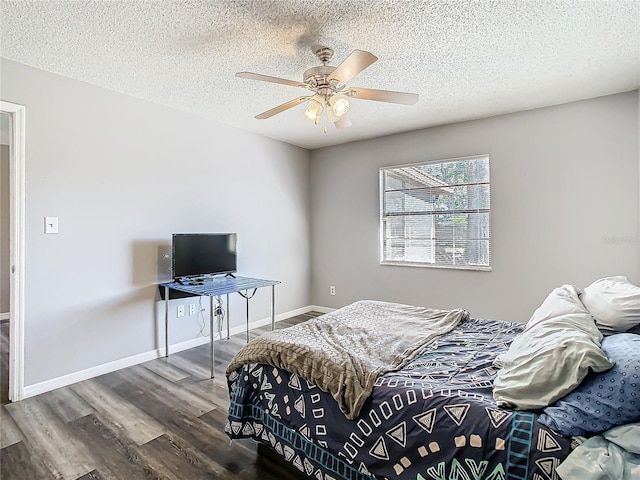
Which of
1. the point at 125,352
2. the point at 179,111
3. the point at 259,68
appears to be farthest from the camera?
the point at 179,111

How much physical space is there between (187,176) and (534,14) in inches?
127

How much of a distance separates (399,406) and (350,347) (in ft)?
1.73

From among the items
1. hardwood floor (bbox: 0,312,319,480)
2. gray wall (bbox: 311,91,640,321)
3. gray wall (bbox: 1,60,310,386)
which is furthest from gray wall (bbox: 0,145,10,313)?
gray wall (bbox: 311,91,640,321)

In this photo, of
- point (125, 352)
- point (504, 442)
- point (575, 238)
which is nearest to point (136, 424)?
point (125, 352)

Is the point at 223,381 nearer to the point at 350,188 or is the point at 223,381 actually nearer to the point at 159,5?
the point at 159,5

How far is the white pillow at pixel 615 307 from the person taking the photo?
5.12ft

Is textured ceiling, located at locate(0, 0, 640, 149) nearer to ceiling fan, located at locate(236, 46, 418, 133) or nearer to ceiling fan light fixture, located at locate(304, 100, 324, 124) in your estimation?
ceiling fan, located at locate(236, 46, 418, 133)

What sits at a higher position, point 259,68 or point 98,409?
point 259,68

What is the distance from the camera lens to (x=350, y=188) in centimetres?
489

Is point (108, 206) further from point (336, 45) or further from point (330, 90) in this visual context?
point (336, 45)

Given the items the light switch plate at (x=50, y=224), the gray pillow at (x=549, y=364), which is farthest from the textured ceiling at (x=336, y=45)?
the gray pillow at (x=549, y=364)

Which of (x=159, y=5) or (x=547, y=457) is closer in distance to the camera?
(x=547, y=457)

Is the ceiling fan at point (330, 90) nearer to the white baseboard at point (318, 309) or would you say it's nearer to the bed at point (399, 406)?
the bed at point (399, 406)

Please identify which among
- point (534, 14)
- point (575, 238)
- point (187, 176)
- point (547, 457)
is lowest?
point (547, 457)
